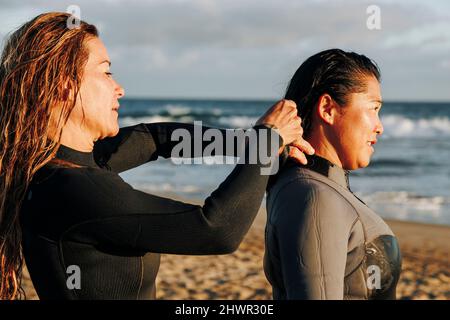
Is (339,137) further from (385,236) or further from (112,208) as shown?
(112,208)

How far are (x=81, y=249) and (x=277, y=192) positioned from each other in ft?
2.56

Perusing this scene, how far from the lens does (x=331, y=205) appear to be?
88.5 inches

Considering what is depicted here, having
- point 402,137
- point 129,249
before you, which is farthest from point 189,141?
point 402,137

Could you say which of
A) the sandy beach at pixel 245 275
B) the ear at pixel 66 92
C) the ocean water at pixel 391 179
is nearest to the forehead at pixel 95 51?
the ear at pixel 66 92

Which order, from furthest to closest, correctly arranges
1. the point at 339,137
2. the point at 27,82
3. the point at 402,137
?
the point at 402,137 < the point at 339,137 < the point at 27,82

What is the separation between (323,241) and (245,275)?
5.46m

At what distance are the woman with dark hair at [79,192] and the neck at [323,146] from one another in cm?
26

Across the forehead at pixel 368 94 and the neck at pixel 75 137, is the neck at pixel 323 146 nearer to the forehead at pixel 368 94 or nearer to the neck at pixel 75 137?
the forehead at pixel 368 94

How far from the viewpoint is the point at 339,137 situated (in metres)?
2.53

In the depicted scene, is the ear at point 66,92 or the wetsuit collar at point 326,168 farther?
the wetsuit collar at point 326,168

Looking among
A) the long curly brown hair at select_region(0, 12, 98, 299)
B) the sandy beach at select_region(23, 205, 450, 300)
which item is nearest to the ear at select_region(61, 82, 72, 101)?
the long curly brown hair at select_region(0, 12, 98, 299)

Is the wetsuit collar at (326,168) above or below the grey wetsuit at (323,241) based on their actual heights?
above

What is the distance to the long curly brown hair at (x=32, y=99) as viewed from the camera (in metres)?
2.08
